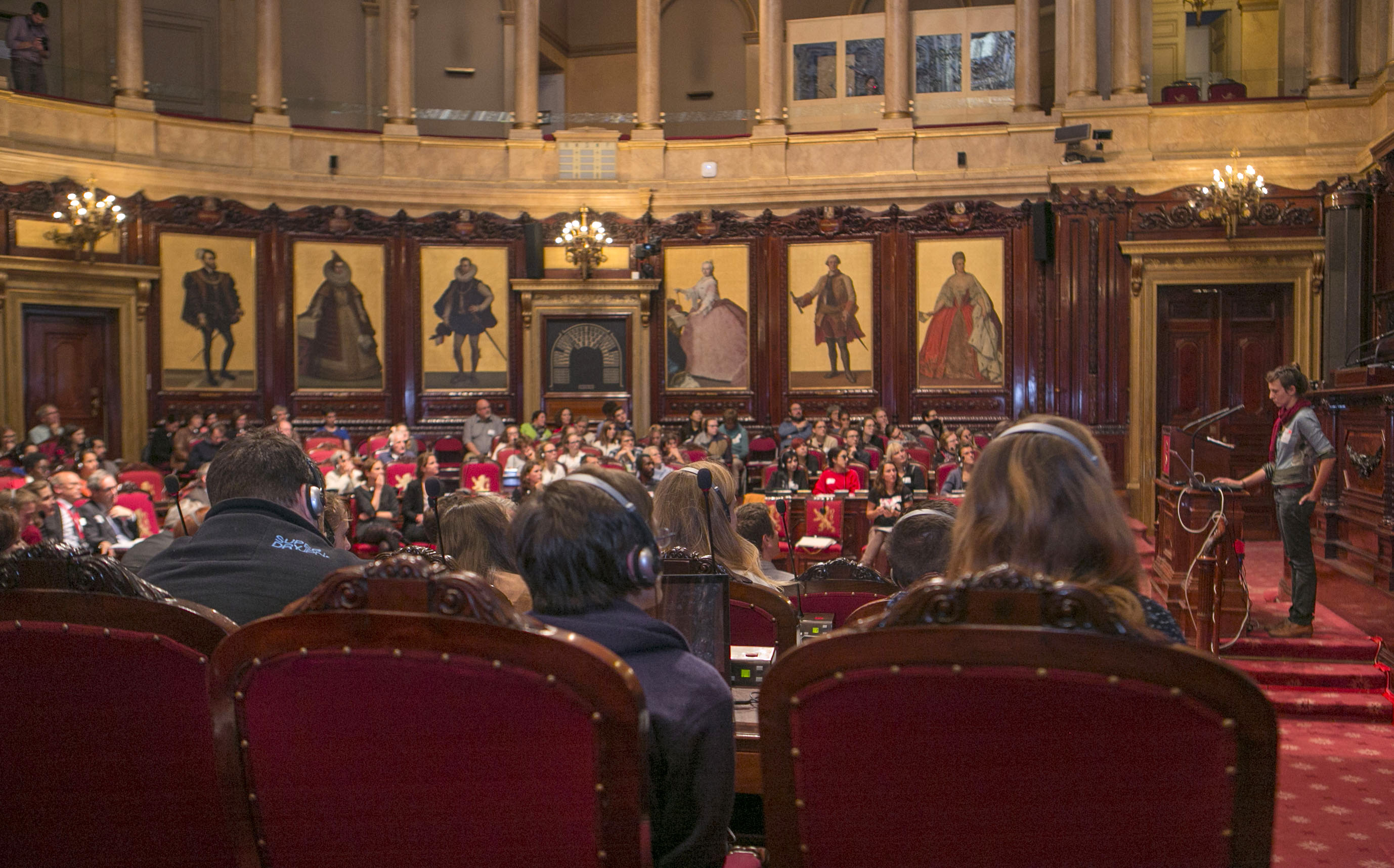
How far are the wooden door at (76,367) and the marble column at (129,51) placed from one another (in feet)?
9.28

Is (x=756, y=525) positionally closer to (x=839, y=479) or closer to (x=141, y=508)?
(x=839, y=479)

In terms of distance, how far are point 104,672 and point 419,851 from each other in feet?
1.89

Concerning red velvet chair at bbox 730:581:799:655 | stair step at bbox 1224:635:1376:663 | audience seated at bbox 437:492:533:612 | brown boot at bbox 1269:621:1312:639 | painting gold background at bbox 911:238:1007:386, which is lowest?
stair step at bbox 1224:635:1376:663

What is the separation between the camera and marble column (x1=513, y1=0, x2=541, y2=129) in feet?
49.6

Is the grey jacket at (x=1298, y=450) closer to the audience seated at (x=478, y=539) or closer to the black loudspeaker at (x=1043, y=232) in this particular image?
the audience seated at (x=478, y=539)

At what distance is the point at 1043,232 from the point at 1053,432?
12.6 metres

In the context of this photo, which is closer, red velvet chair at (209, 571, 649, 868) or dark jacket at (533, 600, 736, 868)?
red velvet chair at (209, 571, 649, 868)

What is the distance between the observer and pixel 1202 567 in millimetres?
6266

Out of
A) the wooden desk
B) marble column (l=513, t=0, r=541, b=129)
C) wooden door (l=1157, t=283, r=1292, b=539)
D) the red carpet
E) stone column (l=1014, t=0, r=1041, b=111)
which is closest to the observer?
the wooden desk

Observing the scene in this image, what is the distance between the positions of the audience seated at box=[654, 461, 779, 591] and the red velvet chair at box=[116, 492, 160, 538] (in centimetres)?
574

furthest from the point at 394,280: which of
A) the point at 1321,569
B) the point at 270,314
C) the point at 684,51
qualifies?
the point at 1321,569

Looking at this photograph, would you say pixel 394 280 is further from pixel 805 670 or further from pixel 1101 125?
pixel 805 670

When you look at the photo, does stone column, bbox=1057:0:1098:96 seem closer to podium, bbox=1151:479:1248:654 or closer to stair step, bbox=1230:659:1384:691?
podium, bbox=1151:479:1248:654

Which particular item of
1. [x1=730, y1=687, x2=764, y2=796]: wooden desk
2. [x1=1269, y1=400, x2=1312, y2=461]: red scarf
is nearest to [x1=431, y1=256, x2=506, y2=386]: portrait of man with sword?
[x1=1269, y1=400, x2=1312, y2=461]: red scarf
